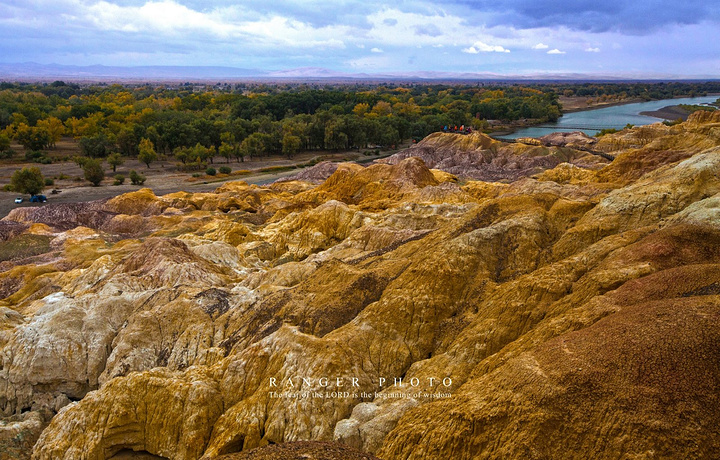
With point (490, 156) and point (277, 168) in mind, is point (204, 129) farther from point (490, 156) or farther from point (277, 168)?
point (490, 156)

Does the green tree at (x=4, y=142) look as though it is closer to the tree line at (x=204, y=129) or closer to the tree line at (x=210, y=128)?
the tree line at (x=204, y=129)

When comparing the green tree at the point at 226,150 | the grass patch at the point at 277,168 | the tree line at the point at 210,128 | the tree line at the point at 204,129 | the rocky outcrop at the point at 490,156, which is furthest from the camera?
the tree line at the point at 210,128

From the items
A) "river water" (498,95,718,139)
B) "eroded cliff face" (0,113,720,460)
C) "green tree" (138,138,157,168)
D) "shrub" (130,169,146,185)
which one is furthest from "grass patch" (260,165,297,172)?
"river water" (498,95,718,139)

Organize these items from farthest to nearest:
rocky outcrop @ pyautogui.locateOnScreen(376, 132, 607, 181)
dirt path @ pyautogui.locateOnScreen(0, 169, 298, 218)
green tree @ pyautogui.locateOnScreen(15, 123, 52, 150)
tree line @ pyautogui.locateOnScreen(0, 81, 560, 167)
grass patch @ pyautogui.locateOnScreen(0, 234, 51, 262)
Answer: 1. tree line @ pyautogui.locateOnScreen(0, 81, 560, 167)
2. green tree @ pyautogui.locateOnScreen(15, 123, 52, 150)
3. rocky outcrop @ pyautogui.locateOnScreen(376, 132, 607, 181)
4. dirt path @ pyautogui.locateOnScreen(0, 169, 298, 218)
5. grass patch @ pyautogui.locateOnScreen(0, 234, 51, 262)

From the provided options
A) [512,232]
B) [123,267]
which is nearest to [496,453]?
[512,232]

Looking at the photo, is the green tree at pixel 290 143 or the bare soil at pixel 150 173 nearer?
the bare soil at pixel 150 173

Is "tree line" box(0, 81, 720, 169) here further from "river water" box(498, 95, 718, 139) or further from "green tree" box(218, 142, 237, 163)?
"river water" box(498, 95, 718, 139)

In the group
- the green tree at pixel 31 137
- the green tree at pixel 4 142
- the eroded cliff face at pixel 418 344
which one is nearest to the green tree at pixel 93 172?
the green tree at pixel 4 142
